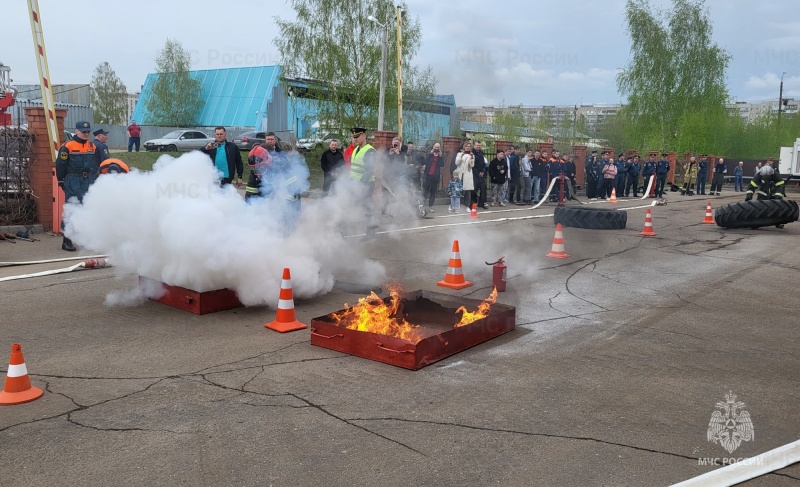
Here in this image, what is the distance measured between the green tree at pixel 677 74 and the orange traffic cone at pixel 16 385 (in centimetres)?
4872

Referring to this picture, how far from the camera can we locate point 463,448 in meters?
3.89

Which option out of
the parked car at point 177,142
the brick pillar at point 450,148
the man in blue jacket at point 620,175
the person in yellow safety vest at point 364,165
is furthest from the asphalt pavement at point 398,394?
the parked car at point 177,142

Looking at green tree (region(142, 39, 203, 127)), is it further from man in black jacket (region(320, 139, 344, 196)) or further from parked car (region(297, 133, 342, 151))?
man in black jacket (region(320, 139, 344, 196))

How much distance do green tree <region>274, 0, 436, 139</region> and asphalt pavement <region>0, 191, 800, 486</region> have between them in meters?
23.7

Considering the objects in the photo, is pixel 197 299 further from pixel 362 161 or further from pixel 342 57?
pixel 342 57

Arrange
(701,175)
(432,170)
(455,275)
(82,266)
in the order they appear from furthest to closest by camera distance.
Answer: (701,175), (432,170), (82,266), (455,275)

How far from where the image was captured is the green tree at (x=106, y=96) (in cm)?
5794

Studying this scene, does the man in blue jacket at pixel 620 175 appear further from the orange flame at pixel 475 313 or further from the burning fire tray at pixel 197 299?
the burning fire tray at pixel 197 299

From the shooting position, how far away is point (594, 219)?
15.1 meters

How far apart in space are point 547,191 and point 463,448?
2015cm

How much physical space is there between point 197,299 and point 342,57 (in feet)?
85.2

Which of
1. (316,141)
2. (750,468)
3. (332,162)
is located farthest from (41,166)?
(316,141)

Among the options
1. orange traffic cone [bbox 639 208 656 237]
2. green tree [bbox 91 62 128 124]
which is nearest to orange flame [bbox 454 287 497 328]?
orange traffic cone [bbox 639 208 656 237]

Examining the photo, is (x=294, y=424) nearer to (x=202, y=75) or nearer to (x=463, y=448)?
(x=463, y=448)
